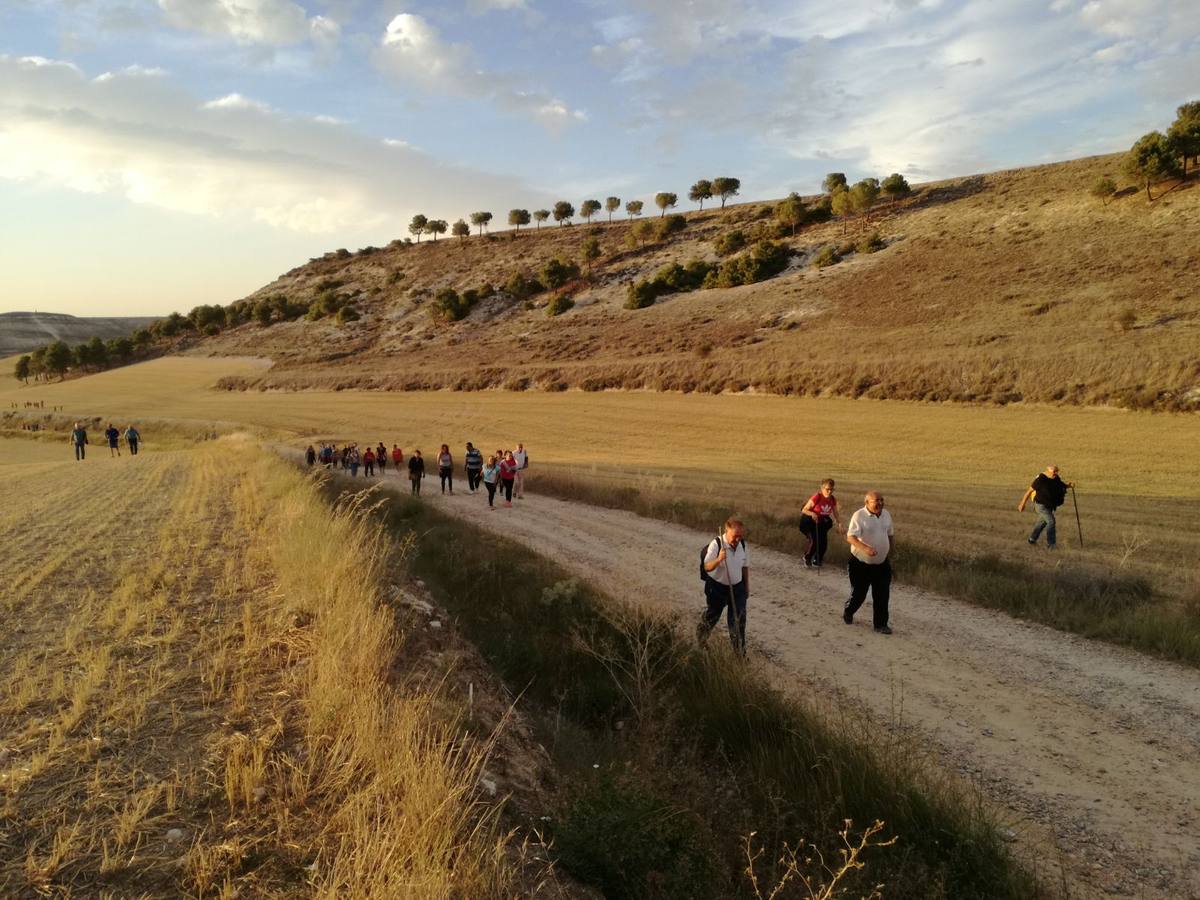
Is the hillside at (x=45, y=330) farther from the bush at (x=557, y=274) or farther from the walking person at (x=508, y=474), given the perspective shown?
the walking person at (x=508, y=474)

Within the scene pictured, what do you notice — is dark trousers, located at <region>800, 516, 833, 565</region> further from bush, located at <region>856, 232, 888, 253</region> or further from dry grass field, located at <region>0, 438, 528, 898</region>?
bush, located at <region>856, 232, 888, 253</region>

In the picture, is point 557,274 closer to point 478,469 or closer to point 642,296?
point 642,296

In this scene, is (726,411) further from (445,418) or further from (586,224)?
(586,224)

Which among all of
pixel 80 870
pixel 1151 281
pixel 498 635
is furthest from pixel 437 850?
pixel 1151 281

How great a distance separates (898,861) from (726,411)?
1442 inches

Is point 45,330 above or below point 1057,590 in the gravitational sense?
above

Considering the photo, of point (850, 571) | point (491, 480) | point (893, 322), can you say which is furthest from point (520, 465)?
point (893, 322)

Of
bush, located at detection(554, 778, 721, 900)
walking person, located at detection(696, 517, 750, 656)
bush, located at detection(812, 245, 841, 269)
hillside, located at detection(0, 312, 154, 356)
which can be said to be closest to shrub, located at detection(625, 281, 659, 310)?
bush, located at detection(812, 245, 841, 269)

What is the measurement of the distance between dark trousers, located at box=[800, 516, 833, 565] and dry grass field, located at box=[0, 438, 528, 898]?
746 centimetres

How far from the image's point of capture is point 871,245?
227 feet

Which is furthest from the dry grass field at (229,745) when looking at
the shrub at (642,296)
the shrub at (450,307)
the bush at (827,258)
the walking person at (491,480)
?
the shrub at (450,307)

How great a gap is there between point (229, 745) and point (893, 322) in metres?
51.9

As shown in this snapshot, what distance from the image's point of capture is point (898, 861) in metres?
4.02

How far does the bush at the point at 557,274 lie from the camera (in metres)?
94.8
